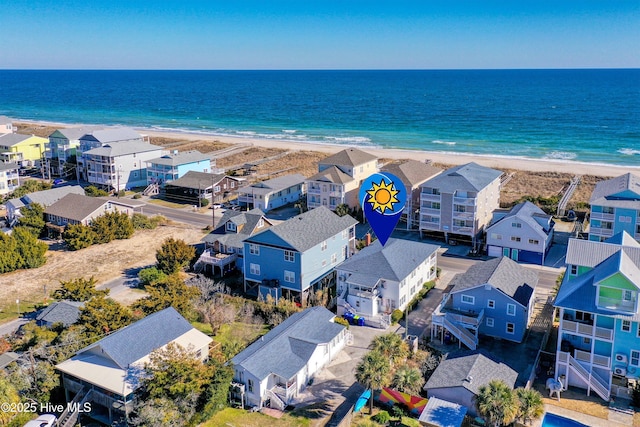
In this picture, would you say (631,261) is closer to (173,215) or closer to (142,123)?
(173,215)

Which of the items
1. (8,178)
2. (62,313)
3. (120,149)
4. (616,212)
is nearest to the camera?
(62,313)

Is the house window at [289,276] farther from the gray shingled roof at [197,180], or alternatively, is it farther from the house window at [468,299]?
the gray shingled roof at [197,180]

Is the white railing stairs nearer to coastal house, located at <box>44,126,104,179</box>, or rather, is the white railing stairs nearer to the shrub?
the shrub

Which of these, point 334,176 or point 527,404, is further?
point 334,176

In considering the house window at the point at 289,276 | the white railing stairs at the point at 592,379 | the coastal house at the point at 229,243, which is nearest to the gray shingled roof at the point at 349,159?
the coastal house at the point at 229,243

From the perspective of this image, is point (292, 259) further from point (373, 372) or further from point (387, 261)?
point (373, 372)

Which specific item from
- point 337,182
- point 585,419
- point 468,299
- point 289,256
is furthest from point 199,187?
point 585,419

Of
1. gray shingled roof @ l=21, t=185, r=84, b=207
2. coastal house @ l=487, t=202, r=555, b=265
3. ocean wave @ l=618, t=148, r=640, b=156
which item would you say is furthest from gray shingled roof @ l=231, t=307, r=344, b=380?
ocean wave @ l=618, t=148, r=640, b=156
